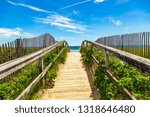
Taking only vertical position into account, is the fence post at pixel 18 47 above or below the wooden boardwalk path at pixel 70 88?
above

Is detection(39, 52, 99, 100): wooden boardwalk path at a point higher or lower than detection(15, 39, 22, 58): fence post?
lower

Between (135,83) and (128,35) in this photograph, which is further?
(128,35)

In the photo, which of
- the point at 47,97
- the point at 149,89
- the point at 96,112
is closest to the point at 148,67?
the point at 96,112

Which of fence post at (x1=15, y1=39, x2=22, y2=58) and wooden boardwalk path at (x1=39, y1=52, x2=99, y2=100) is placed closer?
wooden boardwalk path at (x1=39, y1=52, x2=99, y2=100)

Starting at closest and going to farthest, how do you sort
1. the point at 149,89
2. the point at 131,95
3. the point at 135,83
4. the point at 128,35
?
1. the point at 131,95
2. the point at 149,89
3. the point at 135,83
4. the point at 128,35

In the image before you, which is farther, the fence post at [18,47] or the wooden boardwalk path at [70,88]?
the fence post at [18,47]

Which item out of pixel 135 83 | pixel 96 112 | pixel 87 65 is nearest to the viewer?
pixel 96 112

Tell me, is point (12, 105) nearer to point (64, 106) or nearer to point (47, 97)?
point (64, 106)

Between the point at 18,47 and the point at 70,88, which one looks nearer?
the point at 70,88

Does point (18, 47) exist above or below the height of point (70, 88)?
above

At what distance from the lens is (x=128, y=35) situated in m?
18.6

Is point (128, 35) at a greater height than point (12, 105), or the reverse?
point (128, 35)

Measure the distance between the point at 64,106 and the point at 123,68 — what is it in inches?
114

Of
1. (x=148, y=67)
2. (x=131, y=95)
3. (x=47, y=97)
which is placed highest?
(x=148, y=67)
